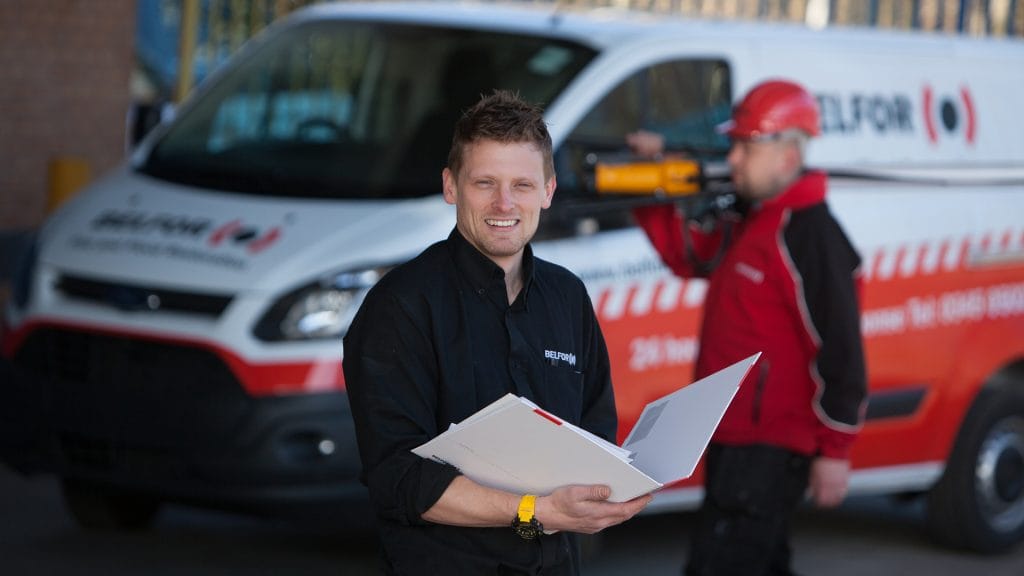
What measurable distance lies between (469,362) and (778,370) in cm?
198

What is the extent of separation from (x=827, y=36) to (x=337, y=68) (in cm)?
196

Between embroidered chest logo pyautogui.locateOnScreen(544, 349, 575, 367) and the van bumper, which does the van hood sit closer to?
the van bumper

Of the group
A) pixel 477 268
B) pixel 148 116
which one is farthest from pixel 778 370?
pixel 148 116

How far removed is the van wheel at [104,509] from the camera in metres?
7.25

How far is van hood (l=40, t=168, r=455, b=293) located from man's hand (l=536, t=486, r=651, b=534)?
3.02 m

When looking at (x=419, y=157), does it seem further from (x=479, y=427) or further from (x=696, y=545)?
(x=479, y=427)

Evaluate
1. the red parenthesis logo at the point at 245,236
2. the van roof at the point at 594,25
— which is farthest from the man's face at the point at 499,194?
the van roof at the point at 594,25

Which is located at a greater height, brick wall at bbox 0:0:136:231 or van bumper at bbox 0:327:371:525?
brick wall at bbox 0:0:136:231

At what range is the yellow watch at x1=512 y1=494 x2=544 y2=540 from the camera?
326 cm

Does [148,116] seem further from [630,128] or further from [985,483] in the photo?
[985,483]

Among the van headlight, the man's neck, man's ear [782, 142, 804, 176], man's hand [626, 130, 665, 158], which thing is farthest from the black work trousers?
the man's neck

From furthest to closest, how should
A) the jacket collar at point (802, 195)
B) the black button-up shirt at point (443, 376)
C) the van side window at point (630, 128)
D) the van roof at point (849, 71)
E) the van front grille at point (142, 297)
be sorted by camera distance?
the van roof at point (849, 71) → the van side window at point (630, 128) → the van front grille at point (142, 297) → the jacket collar at point (802, 195) → the black button-up shirt at point (443, 376)

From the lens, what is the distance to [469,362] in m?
3.38

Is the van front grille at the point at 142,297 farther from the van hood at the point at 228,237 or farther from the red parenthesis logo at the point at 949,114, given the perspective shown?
→ the red parenthesis logo at the point at 949,114
